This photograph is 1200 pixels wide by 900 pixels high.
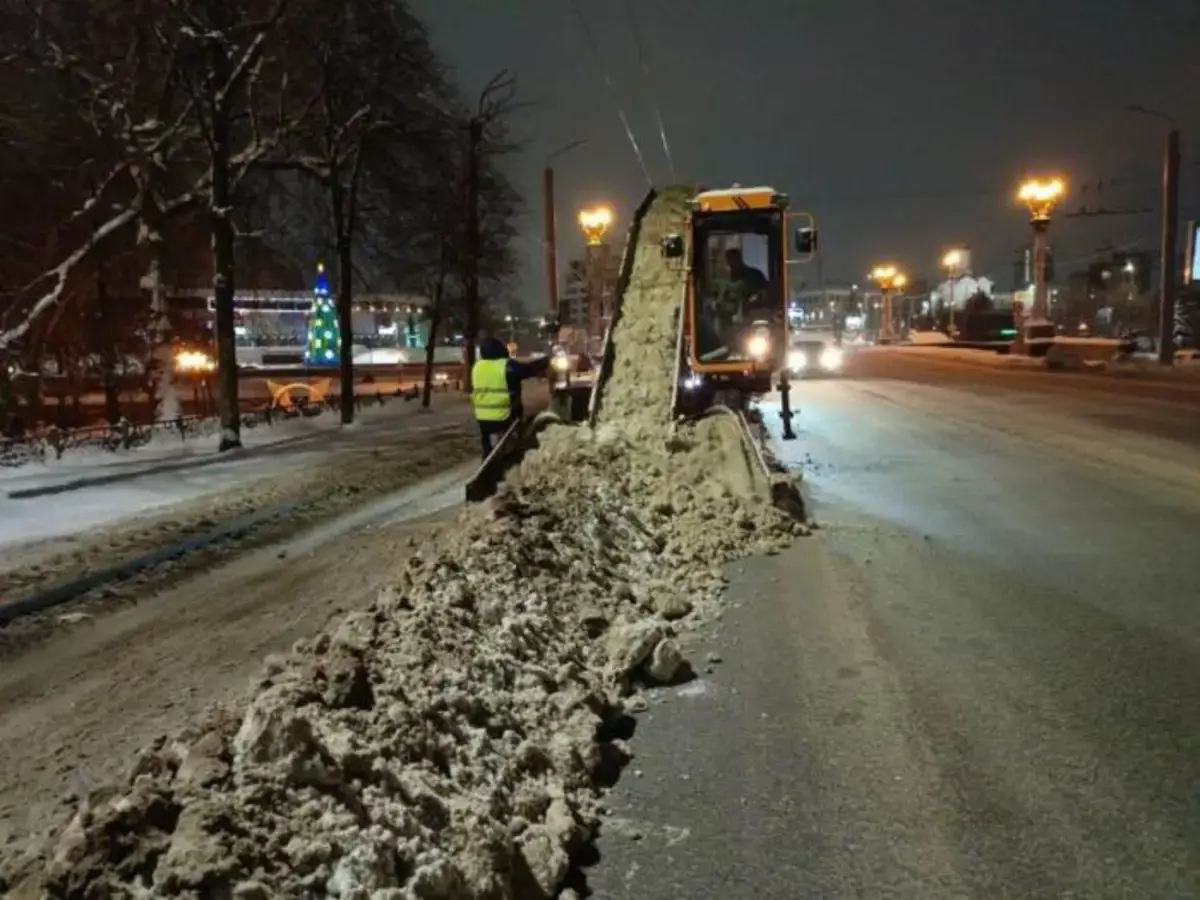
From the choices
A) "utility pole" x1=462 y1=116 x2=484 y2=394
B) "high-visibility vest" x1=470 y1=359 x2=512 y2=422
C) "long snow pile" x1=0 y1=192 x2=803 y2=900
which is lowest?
"long snow pile" x1=0 y1=192 x2=803 y2=900

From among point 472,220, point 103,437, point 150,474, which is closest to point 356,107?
point 472,220

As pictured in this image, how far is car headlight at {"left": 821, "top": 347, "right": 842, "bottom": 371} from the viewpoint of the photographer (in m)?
29.1

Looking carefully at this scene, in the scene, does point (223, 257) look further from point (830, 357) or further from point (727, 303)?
point (830, 357)

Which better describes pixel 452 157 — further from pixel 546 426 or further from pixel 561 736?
pixel 561 736

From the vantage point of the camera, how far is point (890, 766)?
5020 millimetres

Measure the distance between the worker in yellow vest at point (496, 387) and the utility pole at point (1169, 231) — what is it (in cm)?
3120

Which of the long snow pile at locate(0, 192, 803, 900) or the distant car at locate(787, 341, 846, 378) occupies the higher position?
the distant car at locate(787, 341, 846, 378)

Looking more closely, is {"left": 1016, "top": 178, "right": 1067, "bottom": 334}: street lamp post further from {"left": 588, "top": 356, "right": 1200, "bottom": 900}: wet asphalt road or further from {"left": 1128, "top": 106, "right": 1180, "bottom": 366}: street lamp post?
{"left": 588, "top": 356, "right": 1200, "bottom": 900}: wet asphalt road

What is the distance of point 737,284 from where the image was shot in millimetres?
16047

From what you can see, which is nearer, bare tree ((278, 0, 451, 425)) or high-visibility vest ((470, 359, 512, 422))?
high-visibility vest ((470, 359, 512, 422))

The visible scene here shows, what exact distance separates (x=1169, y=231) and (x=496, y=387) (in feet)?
107

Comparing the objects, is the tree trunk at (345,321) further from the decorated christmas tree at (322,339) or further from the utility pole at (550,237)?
the decorated christmas tree at (322,339)

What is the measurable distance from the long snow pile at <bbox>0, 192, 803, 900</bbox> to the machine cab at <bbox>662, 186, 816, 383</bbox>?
22.6 ft

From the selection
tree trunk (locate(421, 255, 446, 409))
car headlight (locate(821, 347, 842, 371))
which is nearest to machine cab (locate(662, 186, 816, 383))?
car headlight (locate(821, 347, 842, 371))
